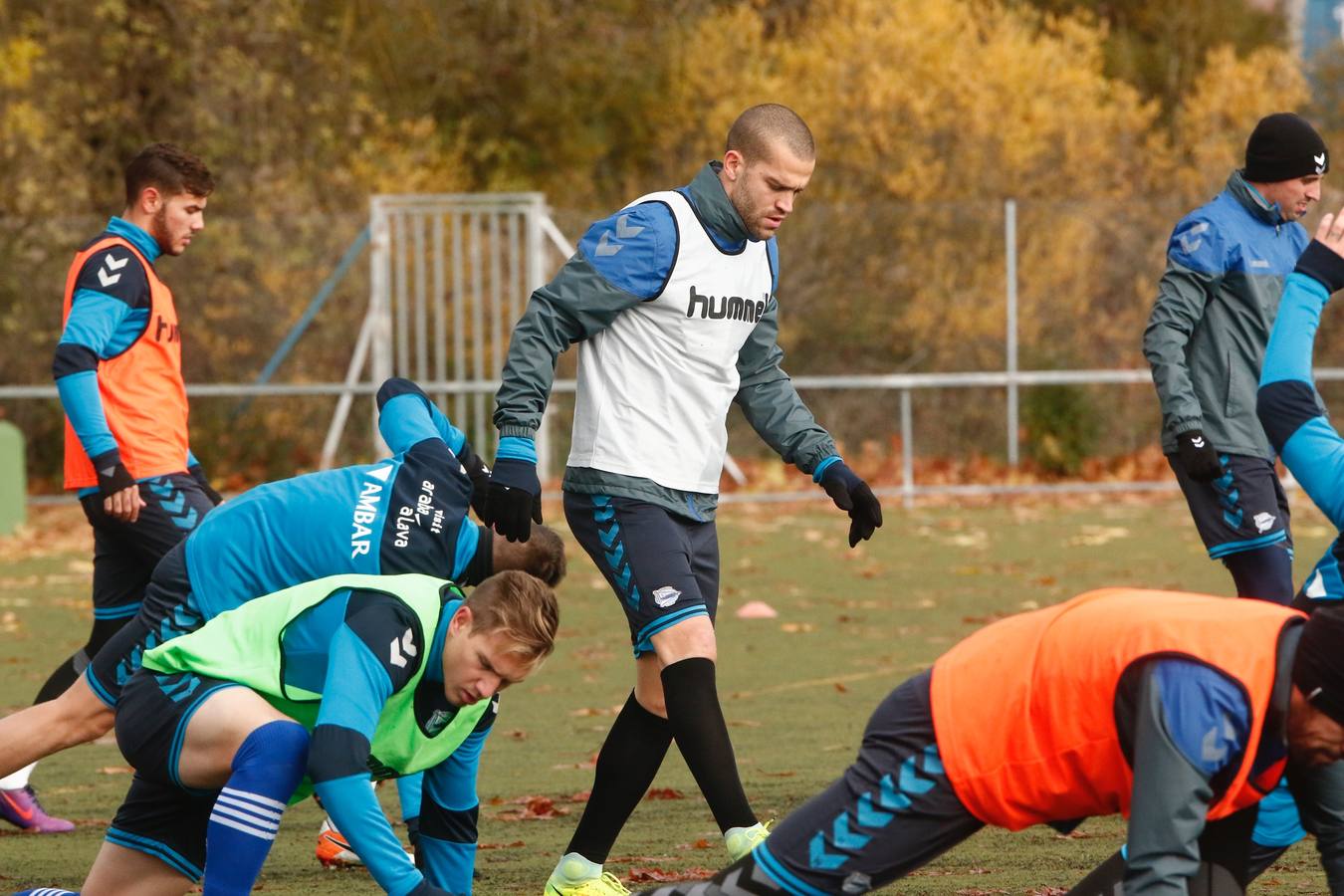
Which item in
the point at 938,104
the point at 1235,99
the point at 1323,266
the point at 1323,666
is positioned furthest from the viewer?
the point at 1235,99

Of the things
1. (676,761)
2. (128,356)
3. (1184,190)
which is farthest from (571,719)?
(1184,190)

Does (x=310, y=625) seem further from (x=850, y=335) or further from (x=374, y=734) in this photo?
(x=850, y=335)

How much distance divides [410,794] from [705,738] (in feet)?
2.72

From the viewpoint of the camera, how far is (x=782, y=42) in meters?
22.7

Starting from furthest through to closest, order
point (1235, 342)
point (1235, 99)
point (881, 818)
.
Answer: point (1235, 99) < point (1235, 342) < point (881, 818)

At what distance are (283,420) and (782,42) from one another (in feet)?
28.6

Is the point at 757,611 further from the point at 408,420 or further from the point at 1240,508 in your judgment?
the point at 408,420

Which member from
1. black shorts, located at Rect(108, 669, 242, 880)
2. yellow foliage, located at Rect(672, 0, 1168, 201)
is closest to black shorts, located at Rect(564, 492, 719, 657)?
Answer: black shorts, located at Rect(108, 669, 242, 880)

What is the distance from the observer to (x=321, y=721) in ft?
13.1

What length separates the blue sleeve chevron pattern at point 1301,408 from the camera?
415 cm

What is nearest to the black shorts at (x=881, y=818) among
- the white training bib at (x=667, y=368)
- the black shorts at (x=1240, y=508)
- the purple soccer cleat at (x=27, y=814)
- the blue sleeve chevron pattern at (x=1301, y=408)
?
the blue sleeve chevron pattern at (x=1301, y=408)

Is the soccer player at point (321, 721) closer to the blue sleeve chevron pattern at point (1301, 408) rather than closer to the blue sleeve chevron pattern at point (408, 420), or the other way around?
the blue sleeve chevron pattern at point (408, 420)

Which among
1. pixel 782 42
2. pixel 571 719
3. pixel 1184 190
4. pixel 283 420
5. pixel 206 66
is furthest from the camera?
pixel 782 42

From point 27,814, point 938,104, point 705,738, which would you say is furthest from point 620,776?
point 938,104
